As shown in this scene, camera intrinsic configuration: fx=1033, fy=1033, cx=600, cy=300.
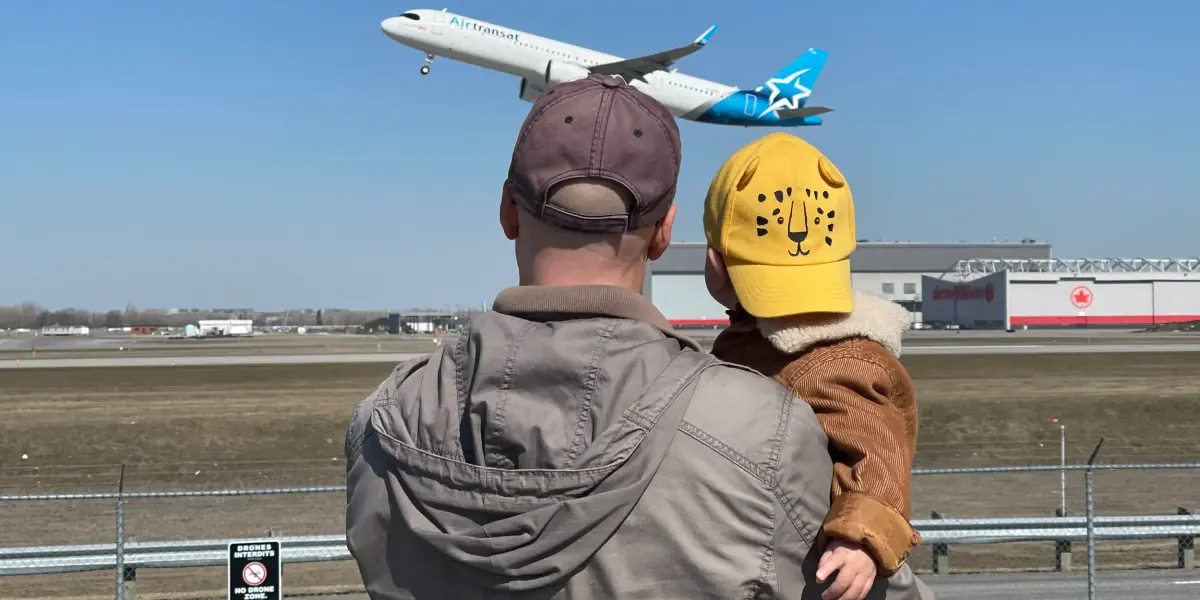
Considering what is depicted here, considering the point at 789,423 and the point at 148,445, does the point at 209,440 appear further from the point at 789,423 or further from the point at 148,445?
the point at 789,423

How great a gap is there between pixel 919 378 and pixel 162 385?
985 inches

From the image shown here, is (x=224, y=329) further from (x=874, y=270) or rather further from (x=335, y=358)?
(x=874, y=270)

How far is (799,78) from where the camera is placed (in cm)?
6072

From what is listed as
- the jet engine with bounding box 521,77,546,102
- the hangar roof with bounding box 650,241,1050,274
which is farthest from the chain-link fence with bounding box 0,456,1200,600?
the hangar roof with bounding box 650,241,1050,274

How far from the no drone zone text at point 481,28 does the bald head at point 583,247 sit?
44.7 m

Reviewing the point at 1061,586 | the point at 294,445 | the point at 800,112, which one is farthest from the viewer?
the point at 800,112

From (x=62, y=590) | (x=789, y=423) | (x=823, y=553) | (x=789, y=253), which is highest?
(x=789, y=253)

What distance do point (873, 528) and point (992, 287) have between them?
97.7 m

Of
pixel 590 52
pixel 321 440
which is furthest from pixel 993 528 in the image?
pixel 590 52

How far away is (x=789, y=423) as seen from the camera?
62.8 inches

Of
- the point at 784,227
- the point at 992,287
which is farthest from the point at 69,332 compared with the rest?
the point at 784,227

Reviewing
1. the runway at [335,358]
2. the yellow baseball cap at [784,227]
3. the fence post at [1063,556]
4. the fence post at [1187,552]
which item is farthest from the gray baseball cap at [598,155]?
the runway at [335,358]

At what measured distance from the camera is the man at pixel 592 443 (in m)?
1.54

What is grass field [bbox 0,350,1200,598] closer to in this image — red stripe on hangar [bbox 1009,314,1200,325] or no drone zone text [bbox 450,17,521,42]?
no drone zone text [bbox 450,17,521,42]
